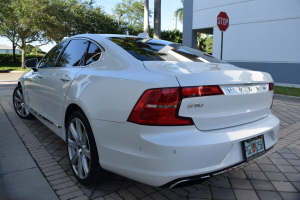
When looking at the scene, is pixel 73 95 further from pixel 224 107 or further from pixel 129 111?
pixel 224 107

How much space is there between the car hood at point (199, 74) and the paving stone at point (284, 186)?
1099 mm

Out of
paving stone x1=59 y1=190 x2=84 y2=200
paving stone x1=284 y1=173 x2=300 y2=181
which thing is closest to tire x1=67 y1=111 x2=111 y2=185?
paving stone x1=59 y1=190 x2=84 y2=200

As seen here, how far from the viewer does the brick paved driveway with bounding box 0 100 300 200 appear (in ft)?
8.45

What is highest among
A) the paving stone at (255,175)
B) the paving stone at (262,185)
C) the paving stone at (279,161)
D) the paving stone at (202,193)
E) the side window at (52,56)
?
the side window at (52,56)

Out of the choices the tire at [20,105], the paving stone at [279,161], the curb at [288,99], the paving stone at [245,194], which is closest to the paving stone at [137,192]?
the paving stone at [245,194]

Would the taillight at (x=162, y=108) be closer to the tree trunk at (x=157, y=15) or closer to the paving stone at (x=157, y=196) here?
the paving stone at (x=157, y=196)

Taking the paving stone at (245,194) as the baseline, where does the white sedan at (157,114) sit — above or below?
above

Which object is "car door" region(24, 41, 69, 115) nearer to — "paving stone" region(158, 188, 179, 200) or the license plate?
"paving stone" region(158, 188, 179, 200)

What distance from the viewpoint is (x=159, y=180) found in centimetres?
197

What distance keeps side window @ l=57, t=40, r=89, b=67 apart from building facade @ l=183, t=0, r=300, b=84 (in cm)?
1093

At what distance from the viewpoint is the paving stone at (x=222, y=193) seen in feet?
8.39

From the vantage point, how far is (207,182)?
2.86 metres

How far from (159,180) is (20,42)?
103 feet

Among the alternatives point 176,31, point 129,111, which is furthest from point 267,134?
point 176,31
